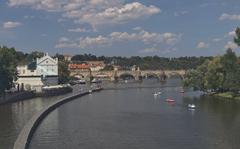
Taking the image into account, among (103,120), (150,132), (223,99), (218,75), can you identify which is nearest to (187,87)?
(218,75)

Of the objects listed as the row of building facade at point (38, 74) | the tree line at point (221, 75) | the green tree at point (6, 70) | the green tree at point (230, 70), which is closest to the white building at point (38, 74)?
the row of building facade at point (38, 74)

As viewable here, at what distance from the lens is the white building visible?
13400cm

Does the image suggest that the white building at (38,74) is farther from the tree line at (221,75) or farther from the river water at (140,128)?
the river water at (140,128)

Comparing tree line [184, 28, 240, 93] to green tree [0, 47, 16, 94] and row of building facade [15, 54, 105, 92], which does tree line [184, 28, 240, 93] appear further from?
green tree [0, 47, 16, 94]

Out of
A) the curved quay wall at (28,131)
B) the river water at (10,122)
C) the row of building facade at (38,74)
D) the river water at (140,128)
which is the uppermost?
the row of building facade at (38,74)

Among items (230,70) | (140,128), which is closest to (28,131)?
(140,128)

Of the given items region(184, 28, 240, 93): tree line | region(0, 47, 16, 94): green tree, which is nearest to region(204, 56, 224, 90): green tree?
region(184, 28, 240, 93): tree line

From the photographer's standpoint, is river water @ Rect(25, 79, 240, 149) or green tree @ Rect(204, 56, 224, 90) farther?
green tree @ Rect(204, 56, 224, 90)

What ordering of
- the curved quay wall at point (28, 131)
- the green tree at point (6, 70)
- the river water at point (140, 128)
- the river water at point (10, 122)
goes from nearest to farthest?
the curved quay wall at point (28, 131) → the river water at point (140, 128) → the river water at point (10, 122) → the green tree at point (6, 70)

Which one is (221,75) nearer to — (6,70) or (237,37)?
(237,37)

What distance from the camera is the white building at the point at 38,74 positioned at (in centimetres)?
13400

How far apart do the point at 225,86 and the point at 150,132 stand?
168 feet

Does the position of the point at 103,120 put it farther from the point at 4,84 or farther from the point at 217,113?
the point at 4,84

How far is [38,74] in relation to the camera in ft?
474
